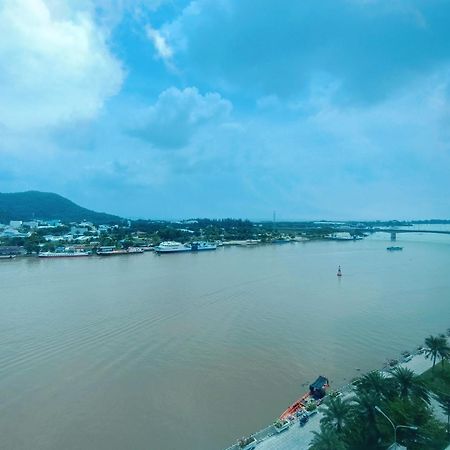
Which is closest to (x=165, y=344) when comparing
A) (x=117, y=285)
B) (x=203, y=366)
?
(x=203, y=366)

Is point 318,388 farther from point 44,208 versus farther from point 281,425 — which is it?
point 44,208

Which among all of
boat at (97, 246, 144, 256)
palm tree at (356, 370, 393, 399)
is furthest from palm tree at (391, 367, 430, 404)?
boat at (97, 246, 144, 256)

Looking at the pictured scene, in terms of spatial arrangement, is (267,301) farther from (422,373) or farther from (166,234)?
(166,234)

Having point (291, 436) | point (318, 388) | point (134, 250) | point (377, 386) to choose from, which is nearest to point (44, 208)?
point (134, 250)

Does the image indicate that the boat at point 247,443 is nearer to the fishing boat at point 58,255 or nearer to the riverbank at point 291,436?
the riverbank at point 291,436

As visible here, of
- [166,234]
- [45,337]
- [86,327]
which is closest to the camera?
[45,337]

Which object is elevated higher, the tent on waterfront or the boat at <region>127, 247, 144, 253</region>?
the boat at <region>127, 247, 144, 253</region>

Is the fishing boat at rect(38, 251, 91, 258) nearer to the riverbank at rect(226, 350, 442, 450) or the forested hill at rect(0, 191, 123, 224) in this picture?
the riverbank at rect(226, 350, 442, 450)
